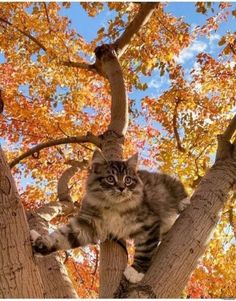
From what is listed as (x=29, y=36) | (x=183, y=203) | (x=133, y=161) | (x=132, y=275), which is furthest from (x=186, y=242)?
(x=29, y=36)

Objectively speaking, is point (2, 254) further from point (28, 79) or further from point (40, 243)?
point (28, 79)

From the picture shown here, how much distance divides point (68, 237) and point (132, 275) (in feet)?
3.24

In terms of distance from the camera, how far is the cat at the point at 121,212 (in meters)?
5.26

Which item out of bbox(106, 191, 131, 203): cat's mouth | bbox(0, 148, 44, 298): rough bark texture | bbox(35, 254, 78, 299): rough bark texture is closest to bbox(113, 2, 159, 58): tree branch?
bbox(106, 191, 131, 203): cat's mouth

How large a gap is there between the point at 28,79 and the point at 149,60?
183 inches

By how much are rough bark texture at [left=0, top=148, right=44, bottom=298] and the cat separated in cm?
155

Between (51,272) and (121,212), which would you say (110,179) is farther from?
(51,272)

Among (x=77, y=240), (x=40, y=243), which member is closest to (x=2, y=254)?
(x=40, y=243)

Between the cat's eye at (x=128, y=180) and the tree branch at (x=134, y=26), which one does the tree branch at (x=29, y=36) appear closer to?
the tree branch at (x=134, y=26)

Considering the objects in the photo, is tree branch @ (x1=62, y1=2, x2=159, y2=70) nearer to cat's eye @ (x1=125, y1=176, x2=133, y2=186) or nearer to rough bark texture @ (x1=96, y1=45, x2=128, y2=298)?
rough bark texture @ (x1=96, y1=45, x2=128, y2=298)

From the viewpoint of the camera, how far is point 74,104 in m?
13.4

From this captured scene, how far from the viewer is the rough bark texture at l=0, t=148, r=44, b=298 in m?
3.21

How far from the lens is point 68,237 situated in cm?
525

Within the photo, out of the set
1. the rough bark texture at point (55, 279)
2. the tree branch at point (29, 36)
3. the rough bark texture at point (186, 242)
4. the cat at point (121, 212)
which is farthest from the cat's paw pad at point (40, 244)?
the tree branch at point (29, 36)
